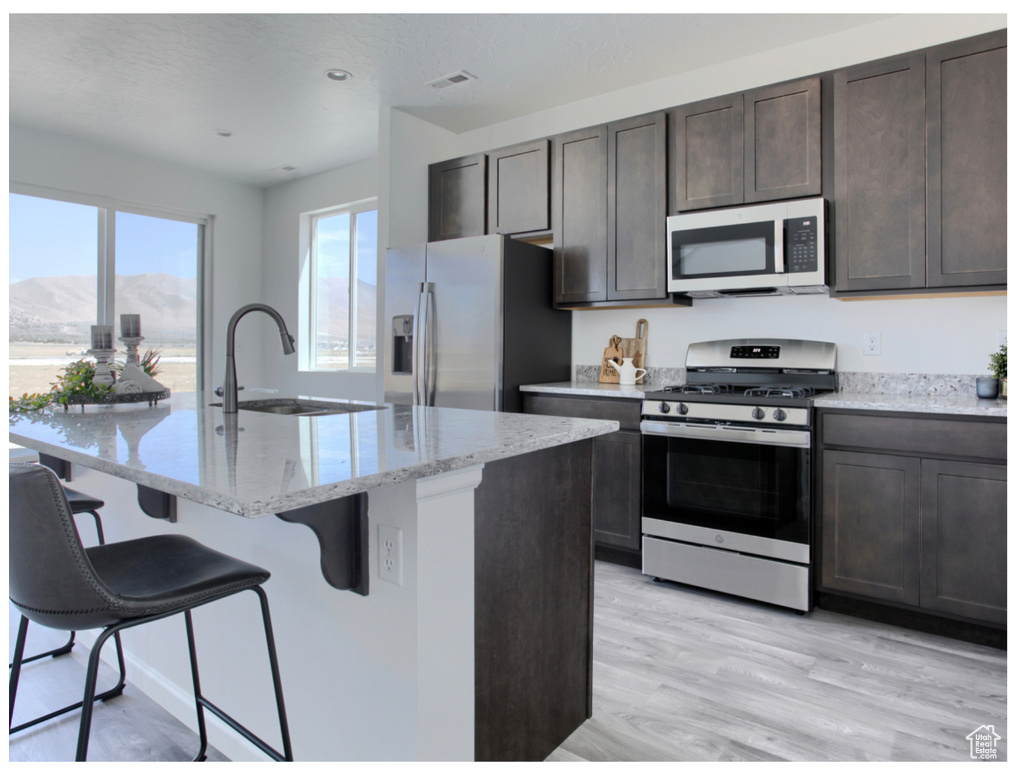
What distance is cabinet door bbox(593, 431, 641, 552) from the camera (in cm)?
315

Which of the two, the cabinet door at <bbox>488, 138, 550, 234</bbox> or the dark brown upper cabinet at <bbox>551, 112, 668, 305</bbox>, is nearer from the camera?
the dark brown upper cabinet at <bbox>551, 112, 668, 305</bbox>

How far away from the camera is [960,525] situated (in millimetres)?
2332

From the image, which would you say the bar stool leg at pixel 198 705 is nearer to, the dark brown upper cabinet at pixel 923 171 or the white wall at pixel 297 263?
the dark brown upper cabinet at pixel 923 171

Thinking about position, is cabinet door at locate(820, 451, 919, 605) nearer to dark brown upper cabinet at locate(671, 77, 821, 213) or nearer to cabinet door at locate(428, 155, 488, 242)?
dark brown upper cabinet at locate(671, 77, 821, 213)

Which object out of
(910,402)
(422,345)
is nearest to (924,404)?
(910,402)

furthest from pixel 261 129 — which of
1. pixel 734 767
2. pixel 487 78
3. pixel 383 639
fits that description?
pixel 734 767

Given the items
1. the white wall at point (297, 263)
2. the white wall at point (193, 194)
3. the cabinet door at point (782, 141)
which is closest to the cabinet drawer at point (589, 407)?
the cabinet door at point (782, 141)

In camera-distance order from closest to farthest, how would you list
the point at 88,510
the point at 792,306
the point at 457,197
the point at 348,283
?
the point at 88,510 < the point at 792,306 < the point at 457,197 < the point at 348,283

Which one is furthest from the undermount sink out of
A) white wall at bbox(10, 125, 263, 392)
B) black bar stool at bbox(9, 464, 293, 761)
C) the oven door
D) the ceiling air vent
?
white wall at bbox(10, 125, 263, 392)

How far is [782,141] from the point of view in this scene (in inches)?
115

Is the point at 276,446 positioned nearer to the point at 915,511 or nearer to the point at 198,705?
the point at 198,705

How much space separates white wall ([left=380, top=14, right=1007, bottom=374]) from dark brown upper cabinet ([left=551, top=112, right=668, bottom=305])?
349 mm

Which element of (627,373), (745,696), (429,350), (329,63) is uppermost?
(329,63)

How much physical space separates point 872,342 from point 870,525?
0.95 m
